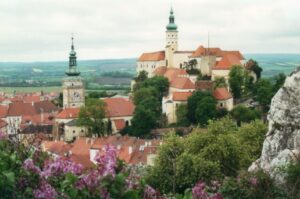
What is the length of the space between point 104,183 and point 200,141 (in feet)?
79.7

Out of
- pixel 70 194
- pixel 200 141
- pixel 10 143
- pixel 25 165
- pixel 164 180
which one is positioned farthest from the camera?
pixel 200 141

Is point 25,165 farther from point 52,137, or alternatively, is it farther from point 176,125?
point 52,137

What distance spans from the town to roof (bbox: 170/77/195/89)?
0.17 m

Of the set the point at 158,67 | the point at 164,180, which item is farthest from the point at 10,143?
the point at 158,67

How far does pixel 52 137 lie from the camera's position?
228 feet

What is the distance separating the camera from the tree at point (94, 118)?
217 ft

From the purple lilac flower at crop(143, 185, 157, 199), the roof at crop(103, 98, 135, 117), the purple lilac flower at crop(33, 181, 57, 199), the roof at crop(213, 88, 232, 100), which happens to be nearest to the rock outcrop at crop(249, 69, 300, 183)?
the purple lilac flower at crop(143, 185, 157, 199)

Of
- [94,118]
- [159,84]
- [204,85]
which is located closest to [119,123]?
[94,118]

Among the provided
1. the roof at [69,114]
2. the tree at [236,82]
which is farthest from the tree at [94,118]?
the tree at [236,82]

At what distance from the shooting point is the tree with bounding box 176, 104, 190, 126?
2436 inches

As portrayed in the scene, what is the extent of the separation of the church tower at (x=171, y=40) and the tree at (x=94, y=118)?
2139 cm

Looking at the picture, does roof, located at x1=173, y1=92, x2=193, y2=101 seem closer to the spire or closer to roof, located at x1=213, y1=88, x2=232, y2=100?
roof, located at x1=213, y1=88, x2=232, y2=100

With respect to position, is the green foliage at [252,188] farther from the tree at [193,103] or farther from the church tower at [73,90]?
the church tower at [73,90]

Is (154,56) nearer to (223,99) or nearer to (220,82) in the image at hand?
(220,82)
